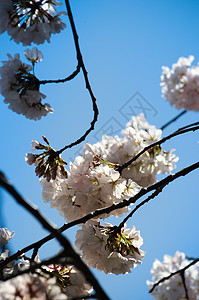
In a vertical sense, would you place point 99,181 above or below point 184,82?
below

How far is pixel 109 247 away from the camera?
133 centimetres

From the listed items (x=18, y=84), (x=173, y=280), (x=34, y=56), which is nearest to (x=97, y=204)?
(x=18, y=84)

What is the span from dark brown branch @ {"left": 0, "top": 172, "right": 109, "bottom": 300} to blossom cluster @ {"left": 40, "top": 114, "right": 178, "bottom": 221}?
0.89 metres

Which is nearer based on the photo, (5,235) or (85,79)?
(85,79)

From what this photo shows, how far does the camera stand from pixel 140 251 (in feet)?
4.68

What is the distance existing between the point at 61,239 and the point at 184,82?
13.6 feet

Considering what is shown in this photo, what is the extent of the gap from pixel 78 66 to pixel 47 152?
0.46 metres

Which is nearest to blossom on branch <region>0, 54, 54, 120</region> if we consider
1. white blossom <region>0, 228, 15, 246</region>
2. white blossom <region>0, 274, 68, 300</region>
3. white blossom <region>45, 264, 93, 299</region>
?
white blossom <region>0, 228, 15, 246</region>

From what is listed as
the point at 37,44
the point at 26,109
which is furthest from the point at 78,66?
the point at 26,109

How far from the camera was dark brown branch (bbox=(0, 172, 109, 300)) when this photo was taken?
0.44m

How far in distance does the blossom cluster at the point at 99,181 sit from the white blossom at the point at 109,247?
0.09 meters

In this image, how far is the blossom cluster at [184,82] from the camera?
423 cm

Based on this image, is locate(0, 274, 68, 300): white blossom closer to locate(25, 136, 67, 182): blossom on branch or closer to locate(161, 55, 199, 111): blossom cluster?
locate(25, 136, 67, 182): blossom on branch

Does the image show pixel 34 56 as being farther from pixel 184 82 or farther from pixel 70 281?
pixel 184 82
